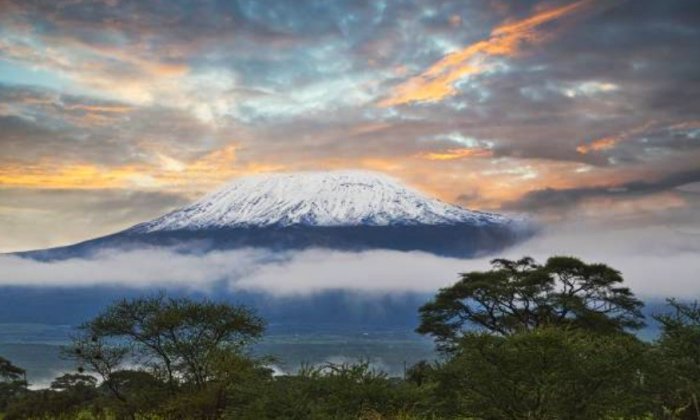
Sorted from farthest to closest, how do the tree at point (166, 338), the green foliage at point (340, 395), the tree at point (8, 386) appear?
1. the tree at point (8, 386)
2. the tree at point (166, 338)
3. the green foliage at point (340, 395)

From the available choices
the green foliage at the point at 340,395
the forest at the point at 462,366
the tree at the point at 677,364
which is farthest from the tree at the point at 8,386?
the tree at the point at 677,364

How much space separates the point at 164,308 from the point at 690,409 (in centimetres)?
3206

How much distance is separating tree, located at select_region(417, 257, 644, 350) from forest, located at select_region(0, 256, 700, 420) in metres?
0.11

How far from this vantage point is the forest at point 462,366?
2397 cm

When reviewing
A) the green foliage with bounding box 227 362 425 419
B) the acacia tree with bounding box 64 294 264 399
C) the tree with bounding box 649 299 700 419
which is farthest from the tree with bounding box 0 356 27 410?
the tree with bounding box 649 299 700 419

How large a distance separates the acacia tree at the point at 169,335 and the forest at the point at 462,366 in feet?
0.30

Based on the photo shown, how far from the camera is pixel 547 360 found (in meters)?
24.0

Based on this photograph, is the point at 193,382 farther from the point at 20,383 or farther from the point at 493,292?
the point at 20,383

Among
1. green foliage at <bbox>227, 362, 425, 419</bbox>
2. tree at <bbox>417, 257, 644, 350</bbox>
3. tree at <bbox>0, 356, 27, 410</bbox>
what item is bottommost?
tree at <bbox>0, 356, 27, 410</bbox>

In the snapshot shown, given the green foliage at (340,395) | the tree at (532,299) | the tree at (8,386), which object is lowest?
the tree at (8,386)

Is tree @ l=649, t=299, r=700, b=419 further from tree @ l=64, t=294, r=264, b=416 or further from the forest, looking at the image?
tree @ l=64, t=294, r=264, b=416

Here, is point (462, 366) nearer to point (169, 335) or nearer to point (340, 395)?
point (340, 395)

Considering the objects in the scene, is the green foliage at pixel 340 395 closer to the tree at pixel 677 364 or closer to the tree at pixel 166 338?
the tree at pixel 677 364

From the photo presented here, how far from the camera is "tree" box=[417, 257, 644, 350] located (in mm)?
56531
